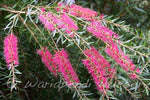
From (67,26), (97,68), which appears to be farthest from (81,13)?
(97,68)

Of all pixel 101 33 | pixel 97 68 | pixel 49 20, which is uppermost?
pixel 49 20

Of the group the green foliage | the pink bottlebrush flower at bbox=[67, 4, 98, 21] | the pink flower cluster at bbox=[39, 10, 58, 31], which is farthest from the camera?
the green foliage

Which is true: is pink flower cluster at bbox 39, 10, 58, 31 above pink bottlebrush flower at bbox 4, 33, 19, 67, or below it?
above

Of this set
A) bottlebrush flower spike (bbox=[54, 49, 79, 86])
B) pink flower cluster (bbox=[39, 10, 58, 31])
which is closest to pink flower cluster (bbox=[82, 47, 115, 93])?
bottlebrush flower spike (bbox=[54, 49, 79, 86])

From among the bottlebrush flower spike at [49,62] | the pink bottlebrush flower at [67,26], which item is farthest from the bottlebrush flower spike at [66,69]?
the pink bottlebrush flower at [67,26]

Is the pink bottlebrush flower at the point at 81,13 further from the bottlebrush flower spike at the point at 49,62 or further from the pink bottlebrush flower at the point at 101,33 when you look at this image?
the bottlebrush flower spike at the point at 49,62

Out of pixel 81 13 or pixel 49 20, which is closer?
pixel 49 20

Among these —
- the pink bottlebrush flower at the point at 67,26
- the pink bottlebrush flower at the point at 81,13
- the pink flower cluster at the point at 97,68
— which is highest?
the pink bottlebrush flower at the point at 81,13

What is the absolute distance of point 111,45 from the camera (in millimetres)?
844

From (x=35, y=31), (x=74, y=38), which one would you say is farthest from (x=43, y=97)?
(x=74, y=38)

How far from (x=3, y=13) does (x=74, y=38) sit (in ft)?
1.62

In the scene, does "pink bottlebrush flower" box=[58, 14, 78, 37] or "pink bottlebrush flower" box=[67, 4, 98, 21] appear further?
"pink bottlebrush flower" box=[67, 4, 98, 21]

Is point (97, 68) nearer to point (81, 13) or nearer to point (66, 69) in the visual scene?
point (66, 69)

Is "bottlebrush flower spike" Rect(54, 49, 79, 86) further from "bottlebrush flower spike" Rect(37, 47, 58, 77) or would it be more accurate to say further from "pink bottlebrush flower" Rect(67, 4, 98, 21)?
"pink bottlebrush flower" Rect(67, 4, 98, 21)
